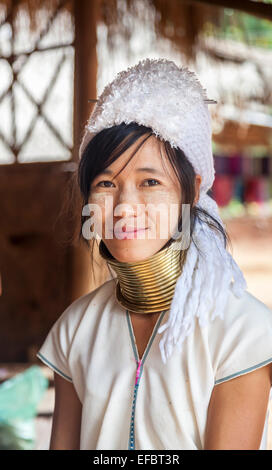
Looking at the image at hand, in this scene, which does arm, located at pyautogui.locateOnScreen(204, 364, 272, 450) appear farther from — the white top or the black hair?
the black hair

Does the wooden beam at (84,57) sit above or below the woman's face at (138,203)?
above

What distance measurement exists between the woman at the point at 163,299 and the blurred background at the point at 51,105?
1482 mm

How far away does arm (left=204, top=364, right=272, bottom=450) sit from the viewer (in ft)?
4.07

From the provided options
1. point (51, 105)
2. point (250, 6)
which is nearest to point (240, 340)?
point (250, 6)

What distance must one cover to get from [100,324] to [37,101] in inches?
107

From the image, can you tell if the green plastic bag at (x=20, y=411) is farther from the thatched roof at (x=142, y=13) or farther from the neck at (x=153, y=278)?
the thatched roof at (x=142, y=13)

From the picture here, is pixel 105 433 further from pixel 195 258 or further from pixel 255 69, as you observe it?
pixel 255 69

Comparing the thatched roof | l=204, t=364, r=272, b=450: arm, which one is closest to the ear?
l=204, t=364, r=272, b=450: arm

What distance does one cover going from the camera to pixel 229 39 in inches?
173

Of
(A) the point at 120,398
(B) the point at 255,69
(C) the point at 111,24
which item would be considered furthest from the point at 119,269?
(B) the point at 255,69

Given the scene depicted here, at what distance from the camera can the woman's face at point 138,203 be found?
4.32 feet

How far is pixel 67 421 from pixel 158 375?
1.06 ft

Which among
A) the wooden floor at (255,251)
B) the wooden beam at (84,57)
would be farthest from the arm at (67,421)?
the wooden floor at (255,251)

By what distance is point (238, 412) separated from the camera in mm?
1243
